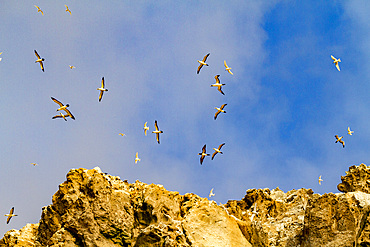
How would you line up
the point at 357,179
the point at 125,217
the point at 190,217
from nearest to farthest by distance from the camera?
the point at 190,217 → the point at 125,217 → the point at 357,179

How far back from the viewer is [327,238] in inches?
1239

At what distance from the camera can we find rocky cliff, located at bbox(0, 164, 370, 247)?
31953 millimetres

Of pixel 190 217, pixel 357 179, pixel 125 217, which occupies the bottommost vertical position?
pixel 190 217

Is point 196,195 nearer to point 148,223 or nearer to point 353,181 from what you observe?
point 148,223

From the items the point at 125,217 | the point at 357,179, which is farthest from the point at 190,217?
the point at 357,179

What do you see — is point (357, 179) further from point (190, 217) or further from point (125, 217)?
point (125, 217)

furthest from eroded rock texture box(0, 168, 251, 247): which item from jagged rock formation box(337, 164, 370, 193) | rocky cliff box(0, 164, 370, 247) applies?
jagged rock formation box(337, 164, 370, 193)

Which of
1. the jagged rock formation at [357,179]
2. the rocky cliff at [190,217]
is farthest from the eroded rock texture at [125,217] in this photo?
the jagged rock formation at [357,179]

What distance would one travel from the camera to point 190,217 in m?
34.4

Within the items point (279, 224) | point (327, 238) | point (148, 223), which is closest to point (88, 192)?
point (148, 223)

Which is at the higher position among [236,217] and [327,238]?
[236,217]

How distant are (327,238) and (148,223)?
35.1 ft

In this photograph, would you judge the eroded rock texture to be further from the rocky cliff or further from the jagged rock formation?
the jagged rock formation

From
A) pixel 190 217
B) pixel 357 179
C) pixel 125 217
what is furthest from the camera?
pixel 357 179
